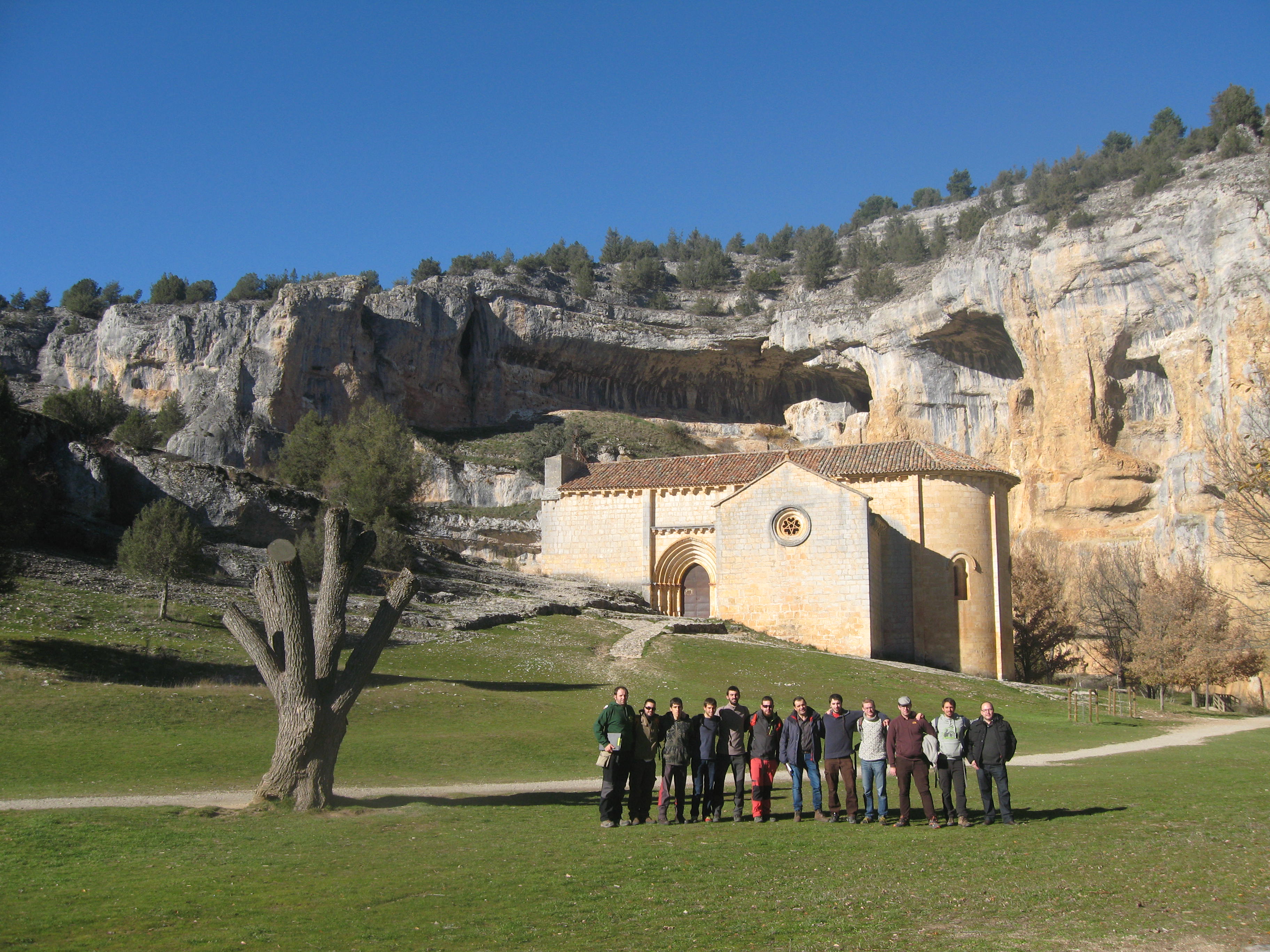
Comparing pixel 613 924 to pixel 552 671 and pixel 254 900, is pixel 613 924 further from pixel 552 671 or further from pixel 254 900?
pixel 552 671

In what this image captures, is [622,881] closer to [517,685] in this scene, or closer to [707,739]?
[707,739]

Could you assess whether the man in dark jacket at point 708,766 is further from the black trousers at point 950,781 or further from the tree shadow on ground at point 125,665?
the tree shadow on ground at point 125,665

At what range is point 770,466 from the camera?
136 ft

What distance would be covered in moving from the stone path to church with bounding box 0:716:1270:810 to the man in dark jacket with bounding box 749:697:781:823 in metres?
3.32

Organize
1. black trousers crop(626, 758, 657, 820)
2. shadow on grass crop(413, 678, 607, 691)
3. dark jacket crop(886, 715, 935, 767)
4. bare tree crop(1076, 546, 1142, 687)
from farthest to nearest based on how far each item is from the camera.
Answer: bare tree crop(1076, 546, 1142, 687) < shadow on grass crop(413, 678, 607, 691) < black trousers crop(626, 758, 657, 820) < dark jacket crop(886, 715, 935, 767)

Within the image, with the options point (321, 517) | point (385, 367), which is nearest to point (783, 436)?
point (385, 367)

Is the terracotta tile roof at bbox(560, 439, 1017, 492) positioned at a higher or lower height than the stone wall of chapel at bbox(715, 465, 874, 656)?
higher

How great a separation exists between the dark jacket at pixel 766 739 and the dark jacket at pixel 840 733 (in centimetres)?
56

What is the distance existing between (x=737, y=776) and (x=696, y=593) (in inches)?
1140

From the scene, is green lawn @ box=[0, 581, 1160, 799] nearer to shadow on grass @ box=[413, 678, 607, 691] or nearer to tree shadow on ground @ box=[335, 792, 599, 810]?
shadow on grass @ box=[413, 678, 607, 691]

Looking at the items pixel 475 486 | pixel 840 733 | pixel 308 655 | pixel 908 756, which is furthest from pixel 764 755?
pixel 475 486

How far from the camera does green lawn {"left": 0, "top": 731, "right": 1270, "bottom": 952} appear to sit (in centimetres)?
696

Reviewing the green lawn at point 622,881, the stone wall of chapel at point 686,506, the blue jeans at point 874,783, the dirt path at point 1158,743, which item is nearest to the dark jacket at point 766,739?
the green lawn at point 622,881

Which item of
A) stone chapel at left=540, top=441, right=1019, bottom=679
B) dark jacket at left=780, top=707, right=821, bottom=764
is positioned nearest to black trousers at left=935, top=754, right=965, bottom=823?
dark jacket at left=780, top=707, right=821, bottom=764
